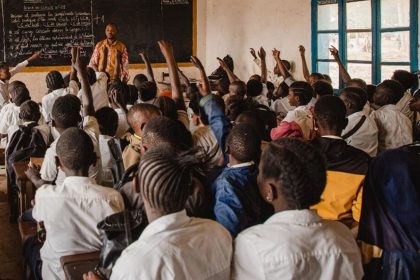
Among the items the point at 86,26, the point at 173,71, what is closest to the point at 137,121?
the point at 173,71

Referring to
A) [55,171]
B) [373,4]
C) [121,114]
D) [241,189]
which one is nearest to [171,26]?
[373,4]

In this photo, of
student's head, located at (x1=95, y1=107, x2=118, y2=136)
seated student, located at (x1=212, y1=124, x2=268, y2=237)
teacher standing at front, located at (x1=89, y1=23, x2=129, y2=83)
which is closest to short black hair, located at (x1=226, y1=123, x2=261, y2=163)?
seated student, located at (x1=212, y1=124, x2=268, y2=237)

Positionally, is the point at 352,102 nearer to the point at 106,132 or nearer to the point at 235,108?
the point at 235,108

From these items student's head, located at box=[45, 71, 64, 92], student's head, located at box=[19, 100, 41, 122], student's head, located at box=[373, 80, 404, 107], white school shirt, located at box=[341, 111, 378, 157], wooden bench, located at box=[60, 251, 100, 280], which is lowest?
wooden bench, located at box=[60, 251, 100, 280]

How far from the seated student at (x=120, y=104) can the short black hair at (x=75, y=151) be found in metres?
1.38

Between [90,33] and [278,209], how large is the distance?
7.34 metres

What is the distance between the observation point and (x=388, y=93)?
387cm

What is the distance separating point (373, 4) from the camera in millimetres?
5945

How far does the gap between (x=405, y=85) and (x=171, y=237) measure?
12.2 feet

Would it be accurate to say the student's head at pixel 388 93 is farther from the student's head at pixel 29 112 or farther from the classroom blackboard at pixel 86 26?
the classroom blackboard at pixel 86 26

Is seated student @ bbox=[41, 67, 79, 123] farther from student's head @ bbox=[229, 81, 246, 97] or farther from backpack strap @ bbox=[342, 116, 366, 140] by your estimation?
backpack strap @ bbox=[342, 116, 366, 140]

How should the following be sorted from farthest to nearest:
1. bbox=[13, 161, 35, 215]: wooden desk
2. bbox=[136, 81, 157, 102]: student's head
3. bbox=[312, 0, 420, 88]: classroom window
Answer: bbox=[312, 0, 420, 88]: classroom window < bbox=[136, 81, 157, 102]: student's head < bbox=[13, 161, 35, 215]: wooden desk

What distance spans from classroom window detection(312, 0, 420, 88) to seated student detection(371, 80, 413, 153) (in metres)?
1.73

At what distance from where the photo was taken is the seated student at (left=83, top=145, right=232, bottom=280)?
4.43 ft
